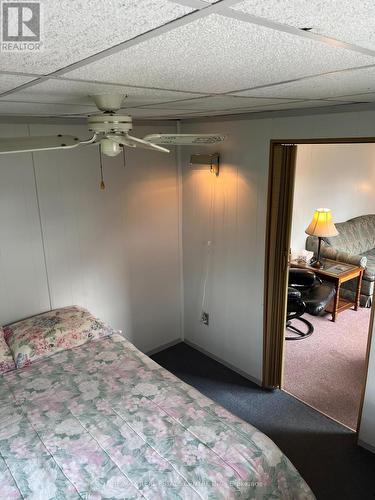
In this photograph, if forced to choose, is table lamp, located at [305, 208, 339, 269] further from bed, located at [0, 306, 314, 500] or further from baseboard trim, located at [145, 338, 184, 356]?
bed, located at [0, 306, 314, 500]

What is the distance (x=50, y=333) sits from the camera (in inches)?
111

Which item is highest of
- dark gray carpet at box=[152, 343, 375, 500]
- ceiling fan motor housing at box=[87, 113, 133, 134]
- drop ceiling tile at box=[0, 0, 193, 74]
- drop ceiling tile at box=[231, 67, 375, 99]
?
drop ceiling tile at box=[231, 67, 375, 99]

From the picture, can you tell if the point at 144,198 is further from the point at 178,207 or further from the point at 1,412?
the point at 1,412

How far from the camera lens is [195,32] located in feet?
2.30

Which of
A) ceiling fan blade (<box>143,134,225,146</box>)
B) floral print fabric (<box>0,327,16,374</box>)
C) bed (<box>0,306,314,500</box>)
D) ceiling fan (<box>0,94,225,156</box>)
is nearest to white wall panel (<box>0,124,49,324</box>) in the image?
floral print fabric (<box>0,327,16,374</box>)

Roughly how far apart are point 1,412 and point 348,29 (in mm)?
2425

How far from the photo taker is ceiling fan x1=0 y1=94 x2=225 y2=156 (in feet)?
5.29

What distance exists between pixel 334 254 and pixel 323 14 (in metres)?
4.49

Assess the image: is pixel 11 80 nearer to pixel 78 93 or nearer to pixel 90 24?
pixel 78 93

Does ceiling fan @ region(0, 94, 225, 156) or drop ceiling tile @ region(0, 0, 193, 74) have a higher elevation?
drop ceiling tile @ region(0, 0, 193, 74)

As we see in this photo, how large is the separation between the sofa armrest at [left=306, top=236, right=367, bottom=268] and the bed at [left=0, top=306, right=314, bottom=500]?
3.08m

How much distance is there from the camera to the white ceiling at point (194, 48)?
0.59 meters

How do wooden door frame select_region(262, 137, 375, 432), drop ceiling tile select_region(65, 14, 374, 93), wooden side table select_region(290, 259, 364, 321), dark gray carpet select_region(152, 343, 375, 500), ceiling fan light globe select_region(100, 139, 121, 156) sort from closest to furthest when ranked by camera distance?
drop ceiling tile select_region(65, 14, 374, 93), ceiling fan light globe select_region(100, 139, 121, 156), dark gray carpet select_region(152, 343, 375, 500), wooden door frame select_region(262, 137, 375, 432), wooden side table select_region(290, 259, 364, 321)

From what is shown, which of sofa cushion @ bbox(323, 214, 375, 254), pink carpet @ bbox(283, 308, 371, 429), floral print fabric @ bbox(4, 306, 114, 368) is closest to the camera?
floral print fabric @ bbox(4, 306, 114, 368)
